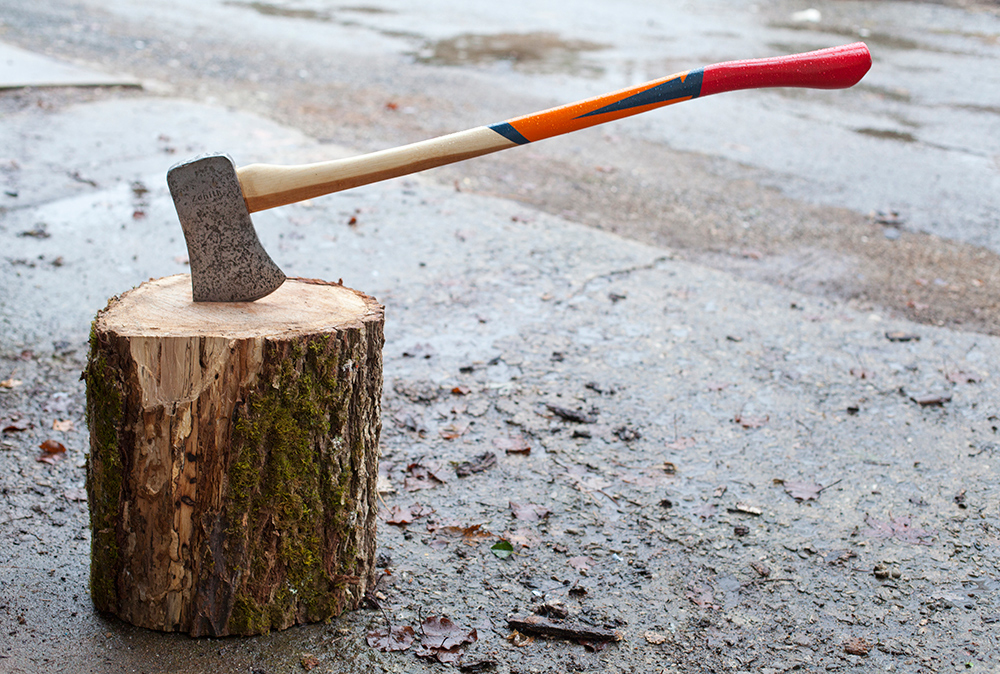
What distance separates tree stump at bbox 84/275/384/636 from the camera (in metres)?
1.97

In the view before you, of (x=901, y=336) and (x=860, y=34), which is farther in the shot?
(x=860, y=34)

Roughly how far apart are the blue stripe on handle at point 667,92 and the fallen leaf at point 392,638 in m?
1.50

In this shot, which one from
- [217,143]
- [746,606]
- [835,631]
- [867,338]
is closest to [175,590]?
[746,606]

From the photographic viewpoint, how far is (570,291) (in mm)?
4258

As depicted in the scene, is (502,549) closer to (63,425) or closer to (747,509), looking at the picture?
(747,509)

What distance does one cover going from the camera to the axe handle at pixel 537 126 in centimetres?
216

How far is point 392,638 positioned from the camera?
2.21m

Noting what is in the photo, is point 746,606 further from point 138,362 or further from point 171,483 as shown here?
point 138,362

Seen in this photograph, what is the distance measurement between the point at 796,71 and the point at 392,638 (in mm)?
1885

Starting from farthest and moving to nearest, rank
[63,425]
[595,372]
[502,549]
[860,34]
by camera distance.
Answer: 1. [860,34]
2. [595,372]
3. [63,425]
4. [502,549]

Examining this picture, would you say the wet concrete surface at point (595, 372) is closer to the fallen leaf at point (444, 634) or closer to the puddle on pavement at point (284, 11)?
the fallen leaf at point (444, 634)

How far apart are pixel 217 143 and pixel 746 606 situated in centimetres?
491

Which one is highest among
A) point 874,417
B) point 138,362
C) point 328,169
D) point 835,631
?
point 328,169

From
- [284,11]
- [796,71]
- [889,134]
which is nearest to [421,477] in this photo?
[796,71]
